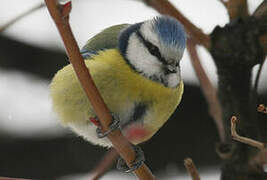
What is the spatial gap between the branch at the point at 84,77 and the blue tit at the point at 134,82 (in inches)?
11.3

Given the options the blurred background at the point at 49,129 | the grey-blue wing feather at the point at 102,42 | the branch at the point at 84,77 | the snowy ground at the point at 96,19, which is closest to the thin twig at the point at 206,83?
the grey-blue wing feather at the point at 102,42

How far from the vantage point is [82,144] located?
1.76 metres

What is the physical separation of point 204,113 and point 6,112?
2.11 feet

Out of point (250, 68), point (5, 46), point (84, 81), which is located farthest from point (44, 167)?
point (84, 81)

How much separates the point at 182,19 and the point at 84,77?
1.44 feet

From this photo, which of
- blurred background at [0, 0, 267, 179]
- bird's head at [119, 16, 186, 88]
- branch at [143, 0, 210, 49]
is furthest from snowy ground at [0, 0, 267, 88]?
branch at [143, 0, 210, 49]

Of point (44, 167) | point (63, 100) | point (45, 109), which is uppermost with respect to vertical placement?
point (63, 100)

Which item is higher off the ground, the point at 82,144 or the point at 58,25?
the point at 58,25

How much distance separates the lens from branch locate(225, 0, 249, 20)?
1.04m

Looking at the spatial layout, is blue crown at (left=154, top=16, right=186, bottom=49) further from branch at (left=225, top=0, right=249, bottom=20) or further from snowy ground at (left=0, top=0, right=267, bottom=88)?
snowy ground at (left=0, top=0, right=267, bottom=88)

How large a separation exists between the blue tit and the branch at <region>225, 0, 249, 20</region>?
4.2 inches

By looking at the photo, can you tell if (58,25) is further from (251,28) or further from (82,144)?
(82,144)

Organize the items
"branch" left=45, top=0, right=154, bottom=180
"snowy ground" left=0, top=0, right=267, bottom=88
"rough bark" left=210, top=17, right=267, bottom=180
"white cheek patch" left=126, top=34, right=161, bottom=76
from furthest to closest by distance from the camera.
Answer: "snowy ground" left=0, top=0, right=267, bottom=88 → "white cheek patch" left=126, top=34, right=161, bottom=76 → "rough bark" left=210, top=17, right=267, bottom=180 → "branch" left=45, top=0, right=154, bottom=180

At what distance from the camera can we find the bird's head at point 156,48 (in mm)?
1067
